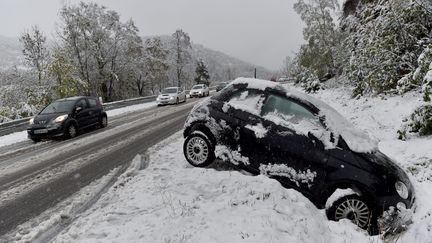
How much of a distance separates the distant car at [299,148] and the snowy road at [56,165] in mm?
2554

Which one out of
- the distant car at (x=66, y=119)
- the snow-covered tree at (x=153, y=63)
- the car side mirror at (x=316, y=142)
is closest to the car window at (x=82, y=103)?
the distant car at (x=66, y=119)

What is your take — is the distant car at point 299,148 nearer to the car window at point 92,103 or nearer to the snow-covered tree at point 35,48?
the car window at point 92,103

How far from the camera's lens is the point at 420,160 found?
7609mm

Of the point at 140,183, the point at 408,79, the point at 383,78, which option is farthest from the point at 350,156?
the point at 383,78

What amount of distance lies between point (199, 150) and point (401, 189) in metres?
3.69

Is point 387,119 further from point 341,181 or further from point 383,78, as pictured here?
point 341,181

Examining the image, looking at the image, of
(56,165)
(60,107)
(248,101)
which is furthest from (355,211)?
(60,107)

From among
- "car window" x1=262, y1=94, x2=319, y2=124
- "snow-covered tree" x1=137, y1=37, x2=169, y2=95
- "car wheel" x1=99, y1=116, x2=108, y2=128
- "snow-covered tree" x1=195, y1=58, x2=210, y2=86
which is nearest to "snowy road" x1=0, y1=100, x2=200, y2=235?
"car wheel" x1=99, y1=116, x2=108, y2=128

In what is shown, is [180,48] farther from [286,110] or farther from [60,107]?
[286,110]

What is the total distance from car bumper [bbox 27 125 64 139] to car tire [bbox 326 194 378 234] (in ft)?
35.4

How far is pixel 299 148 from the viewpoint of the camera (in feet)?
20.2

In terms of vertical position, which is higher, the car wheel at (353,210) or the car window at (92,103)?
the car window at (92,103)

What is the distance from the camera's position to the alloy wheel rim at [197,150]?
7522 millimetres

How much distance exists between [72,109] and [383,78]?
1173 centimetres
